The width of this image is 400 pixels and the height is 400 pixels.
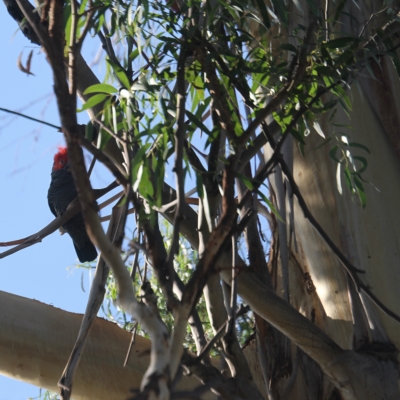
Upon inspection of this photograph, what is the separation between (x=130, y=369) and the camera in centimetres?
164

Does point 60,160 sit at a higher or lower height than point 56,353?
higher

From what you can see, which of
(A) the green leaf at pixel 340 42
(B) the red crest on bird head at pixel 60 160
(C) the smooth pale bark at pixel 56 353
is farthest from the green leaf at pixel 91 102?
(B) the red crest on bird head at pixel 60 160

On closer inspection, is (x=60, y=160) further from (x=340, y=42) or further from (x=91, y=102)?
(x=91, y=102)

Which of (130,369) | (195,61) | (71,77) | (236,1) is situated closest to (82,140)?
(71,77)

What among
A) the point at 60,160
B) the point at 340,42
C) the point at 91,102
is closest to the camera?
the point at 91,102

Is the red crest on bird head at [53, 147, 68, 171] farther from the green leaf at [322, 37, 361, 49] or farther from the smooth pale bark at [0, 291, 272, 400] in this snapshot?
the green leaf at [322, 37, 361, 49]

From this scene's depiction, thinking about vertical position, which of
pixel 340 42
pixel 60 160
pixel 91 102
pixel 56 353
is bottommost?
pixel 56 353

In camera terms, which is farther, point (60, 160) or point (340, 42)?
point (60, 160)

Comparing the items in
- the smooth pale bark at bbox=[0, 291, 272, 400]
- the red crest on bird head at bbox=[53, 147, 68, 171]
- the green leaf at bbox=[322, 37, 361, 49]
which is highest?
the red crest on bird head at bbox=[53, 147, 68, 171]

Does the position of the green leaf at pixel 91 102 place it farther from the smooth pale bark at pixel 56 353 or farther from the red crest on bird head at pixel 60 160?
the red crest on bird head at pixel 60 160

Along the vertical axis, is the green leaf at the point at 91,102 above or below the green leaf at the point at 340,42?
below

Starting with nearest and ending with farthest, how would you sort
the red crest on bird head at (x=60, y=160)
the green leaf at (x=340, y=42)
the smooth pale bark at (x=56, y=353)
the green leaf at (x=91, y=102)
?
the green leaf at (x=91, y=102) < the green leaf at (x=340, y=42) < the smooth pale bark at (x=56, y=353) < the red crest on bird head at (x=60, y=160)

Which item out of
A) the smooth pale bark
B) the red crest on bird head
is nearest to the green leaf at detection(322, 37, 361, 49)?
the smooth pale bark

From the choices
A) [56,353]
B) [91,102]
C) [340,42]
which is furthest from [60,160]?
[91,102]
